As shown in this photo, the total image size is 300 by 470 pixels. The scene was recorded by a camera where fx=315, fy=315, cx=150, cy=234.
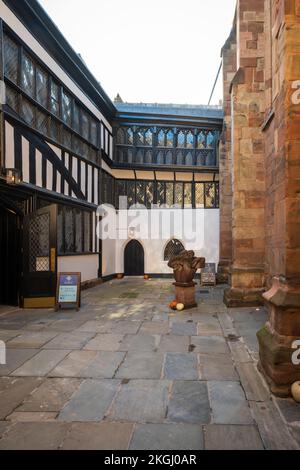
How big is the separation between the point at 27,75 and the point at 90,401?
8.14 metres

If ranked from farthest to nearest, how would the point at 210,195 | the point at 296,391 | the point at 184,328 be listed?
the point at 210,195
the point at 184,328
the point at 296,391

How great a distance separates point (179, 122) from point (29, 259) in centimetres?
1090

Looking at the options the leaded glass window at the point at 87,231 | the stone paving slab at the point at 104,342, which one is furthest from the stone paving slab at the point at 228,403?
the leaded glass window at the point at 87,231

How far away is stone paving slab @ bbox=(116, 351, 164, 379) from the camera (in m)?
4.04

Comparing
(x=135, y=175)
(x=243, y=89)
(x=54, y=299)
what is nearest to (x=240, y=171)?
(x=243, y=89)

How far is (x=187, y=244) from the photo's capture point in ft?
53.2

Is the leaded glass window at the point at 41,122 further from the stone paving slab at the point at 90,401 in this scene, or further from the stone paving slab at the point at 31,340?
the stone paving slab at the point at 90,401

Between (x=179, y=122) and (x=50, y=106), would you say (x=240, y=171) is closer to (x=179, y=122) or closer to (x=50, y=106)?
(x=50, y=106)

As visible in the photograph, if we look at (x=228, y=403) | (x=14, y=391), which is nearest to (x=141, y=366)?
(x=228, y=403)

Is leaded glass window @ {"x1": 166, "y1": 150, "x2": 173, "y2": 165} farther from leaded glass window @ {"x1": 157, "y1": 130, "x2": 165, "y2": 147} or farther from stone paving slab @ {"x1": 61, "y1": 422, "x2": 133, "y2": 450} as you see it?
stone paving slab @ {"x1": 61, "y1": 422, "x2": 133, "y2": 450}

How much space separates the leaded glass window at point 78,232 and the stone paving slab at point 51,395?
7.72 metres

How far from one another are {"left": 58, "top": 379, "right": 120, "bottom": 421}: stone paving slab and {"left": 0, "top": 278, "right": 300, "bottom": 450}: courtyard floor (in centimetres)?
1

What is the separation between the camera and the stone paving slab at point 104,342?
5094 millimetres

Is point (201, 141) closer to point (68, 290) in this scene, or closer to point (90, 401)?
point (68, 290)
